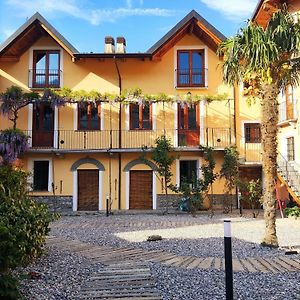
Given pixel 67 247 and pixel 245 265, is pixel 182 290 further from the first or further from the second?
pixel 67 247

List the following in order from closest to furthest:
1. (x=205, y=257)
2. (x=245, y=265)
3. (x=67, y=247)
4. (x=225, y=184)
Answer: (x=245, y=265) → (x=205, y=257) → (x=67, y=247) → (x=225, y=184)

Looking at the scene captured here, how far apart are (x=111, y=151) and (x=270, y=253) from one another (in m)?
12.0

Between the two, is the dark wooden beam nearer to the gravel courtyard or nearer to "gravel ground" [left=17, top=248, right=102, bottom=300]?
the gravel courtyard

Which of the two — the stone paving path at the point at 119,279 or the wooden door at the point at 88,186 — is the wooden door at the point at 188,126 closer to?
the wooden door at the point at 88,186

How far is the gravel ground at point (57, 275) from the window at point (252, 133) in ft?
45.9

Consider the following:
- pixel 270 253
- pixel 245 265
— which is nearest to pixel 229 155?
pixel 270 253

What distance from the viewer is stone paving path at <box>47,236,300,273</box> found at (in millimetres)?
6117

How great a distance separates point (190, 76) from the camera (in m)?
19.6

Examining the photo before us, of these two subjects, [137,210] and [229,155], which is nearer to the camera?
[229,155]

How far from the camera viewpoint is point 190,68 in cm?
1964

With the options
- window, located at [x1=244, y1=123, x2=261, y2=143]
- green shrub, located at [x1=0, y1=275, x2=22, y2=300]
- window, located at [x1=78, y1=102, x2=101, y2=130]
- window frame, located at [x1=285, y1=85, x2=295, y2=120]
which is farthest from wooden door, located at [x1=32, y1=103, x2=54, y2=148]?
green shrub, located at [x1=0, y1=275, x2=22, y2=300]

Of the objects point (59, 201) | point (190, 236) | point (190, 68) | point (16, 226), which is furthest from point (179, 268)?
point (190, 68)

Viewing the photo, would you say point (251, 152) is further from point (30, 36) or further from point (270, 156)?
point (30, 36)

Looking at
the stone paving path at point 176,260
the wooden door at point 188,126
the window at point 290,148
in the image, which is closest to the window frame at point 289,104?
the window at point 290,148
